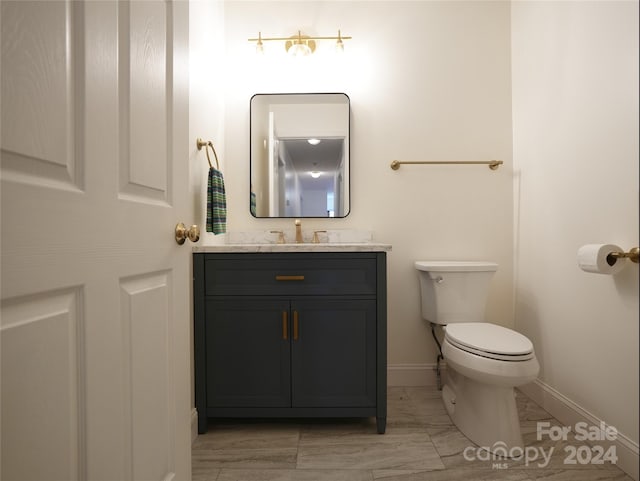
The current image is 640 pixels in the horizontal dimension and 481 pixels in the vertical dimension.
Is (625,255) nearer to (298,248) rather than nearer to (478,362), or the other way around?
(478,362)

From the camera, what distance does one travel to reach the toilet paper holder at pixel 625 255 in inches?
26.7

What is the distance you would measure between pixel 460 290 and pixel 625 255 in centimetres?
107

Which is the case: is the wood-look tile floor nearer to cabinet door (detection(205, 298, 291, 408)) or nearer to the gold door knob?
cabinet door (detection(205, 298, 291, 408))

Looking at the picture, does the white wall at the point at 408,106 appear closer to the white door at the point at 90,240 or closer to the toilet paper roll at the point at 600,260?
the toilet paper roll at the point at 600,260

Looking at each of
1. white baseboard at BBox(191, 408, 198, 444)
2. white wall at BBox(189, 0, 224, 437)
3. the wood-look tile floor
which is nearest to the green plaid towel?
white wall at BBox(189, 0, 224, 437)

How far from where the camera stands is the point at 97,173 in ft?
1.98

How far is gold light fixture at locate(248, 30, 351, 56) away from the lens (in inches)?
76.7

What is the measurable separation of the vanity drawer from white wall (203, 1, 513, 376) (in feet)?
Result: 1.97

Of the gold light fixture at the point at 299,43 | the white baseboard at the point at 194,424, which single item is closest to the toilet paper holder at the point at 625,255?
the white baseboard at the point at 194,424

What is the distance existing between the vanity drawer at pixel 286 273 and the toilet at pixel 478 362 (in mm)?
522

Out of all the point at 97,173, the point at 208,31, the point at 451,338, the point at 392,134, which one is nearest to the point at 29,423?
the point at 97,173

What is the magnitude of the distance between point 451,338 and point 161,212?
133 centimetres

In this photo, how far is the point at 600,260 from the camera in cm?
82

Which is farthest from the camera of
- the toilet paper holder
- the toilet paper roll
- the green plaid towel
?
the green plaid towel
